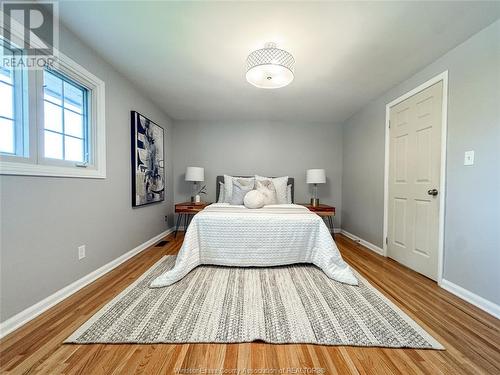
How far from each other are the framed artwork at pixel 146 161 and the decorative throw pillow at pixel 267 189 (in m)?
1.63

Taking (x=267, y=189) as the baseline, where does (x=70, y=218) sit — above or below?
below

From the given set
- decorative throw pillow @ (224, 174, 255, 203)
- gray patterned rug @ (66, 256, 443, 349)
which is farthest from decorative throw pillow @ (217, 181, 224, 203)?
gray patterned rug @ (66, 256, 443, 349)

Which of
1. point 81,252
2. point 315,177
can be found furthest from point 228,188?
point 81,252

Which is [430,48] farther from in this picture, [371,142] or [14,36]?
[14,36]

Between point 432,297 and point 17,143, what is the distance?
338 centimetres

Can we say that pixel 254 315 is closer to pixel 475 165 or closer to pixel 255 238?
pixel 255 238

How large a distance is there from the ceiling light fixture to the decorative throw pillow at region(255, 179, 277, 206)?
178 cm

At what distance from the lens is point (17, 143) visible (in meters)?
1.46

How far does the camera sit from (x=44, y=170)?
157 centimetres

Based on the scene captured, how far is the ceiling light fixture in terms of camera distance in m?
1.72

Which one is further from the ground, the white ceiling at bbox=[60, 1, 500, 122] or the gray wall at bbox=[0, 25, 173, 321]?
the white ceiling at bbox=[60, 1, 500, 122]

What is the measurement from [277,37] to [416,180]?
82.3 inches

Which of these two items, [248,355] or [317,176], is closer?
[248,355]

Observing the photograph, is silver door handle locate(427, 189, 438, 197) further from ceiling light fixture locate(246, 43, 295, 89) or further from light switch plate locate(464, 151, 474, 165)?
ceiling light fixture locate(246, 43, 295, 89)
